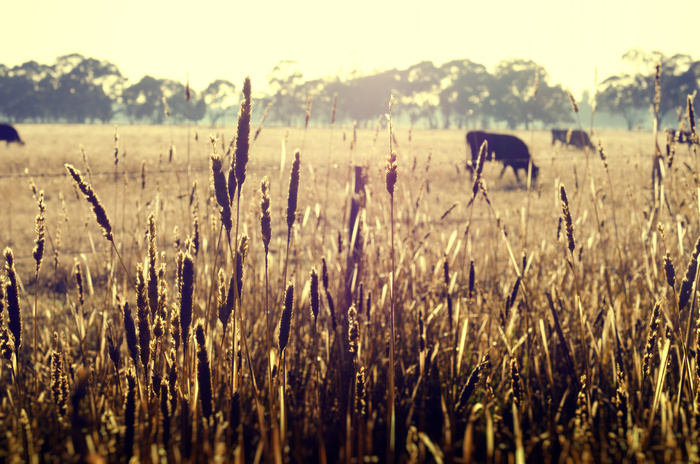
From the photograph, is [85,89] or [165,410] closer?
[165,410]

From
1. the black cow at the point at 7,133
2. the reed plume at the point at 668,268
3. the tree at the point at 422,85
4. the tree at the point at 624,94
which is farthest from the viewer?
the tree at the point at 422,85

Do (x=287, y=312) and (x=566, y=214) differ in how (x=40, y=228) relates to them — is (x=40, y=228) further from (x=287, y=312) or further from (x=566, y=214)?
(x=566, y=214)

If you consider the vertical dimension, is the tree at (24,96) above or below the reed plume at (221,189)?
A: above

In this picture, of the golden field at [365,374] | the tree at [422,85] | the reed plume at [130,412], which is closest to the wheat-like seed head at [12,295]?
the golden field at [365,374]

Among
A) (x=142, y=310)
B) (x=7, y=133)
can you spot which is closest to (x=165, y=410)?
(x=142, y=310)

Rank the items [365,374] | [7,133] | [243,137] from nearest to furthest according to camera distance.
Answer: [243,137]
[365,374]
[7,133]

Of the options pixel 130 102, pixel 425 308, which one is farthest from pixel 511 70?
pixel 425 308

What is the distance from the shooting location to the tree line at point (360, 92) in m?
64.1

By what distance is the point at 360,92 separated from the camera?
251 feet

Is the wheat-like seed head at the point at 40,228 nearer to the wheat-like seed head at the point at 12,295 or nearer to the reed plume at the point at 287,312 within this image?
the wheat-like seed head at the point at 12,295

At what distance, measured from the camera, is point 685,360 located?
1.44 meters

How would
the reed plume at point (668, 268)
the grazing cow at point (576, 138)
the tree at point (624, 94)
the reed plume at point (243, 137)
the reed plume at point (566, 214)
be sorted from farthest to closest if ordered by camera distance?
1. the tree at point (624, 94)
2. the grazing cow at point (576, 138)
3. the reed plume at point (668, 268)
4. the reed plume at point (566, 214)
5. the reed plume at point (243, 137)

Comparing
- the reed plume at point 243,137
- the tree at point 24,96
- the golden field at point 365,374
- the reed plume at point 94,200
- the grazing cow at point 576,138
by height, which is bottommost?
the golden field at point 365,374

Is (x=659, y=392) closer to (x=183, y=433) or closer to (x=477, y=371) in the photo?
(x=477, y=371)
